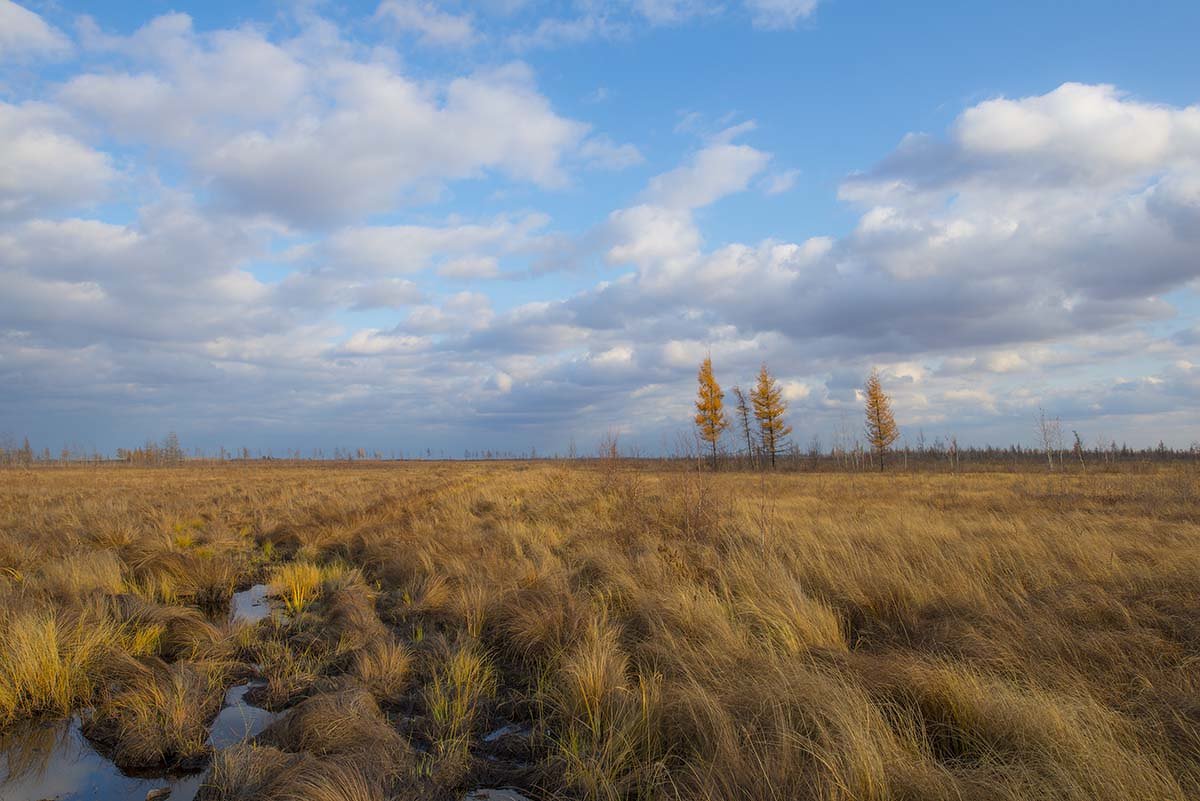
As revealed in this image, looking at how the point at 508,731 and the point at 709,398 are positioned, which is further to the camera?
the point at 709,398

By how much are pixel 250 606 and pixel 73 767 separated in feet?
13.5

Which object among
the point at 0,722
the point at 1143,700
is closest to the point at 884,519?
the point at 1143,700

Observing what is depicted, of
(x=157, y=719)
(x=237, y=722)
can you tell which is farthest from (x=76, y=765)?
(x=237, y=722)

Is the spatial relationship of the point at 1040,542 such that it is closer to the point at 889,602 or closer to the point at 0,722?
the point at 889,602

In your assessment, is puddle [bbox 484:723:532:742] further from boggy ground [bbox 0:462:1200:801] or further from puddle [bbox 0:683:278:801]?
puddle [bbox 0:683:278:801]

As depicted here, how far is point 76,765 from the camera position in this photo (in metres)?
3.72

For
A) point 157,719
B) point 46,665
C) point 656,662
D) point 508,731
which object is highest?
point 46,665

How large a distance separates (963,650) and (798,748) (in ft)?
7.18

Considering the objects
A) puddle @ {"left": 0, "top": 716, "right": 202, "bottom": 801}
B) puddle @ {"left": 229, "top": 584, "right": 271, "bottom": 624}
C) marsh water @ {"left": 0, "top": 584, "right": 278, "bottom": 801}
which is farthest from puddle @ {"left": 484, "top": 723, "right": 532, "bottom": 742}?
puddle @ {"left": 229, "top": 584, "right": 271, "bottom": 624}

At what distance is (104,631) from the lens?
5.13m

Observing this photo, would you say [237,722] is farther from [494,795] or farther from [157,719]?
[494,795]

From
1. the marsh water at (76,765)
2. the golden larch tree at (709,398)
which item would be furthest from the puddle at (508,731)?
the golden larch tree at (709,398)

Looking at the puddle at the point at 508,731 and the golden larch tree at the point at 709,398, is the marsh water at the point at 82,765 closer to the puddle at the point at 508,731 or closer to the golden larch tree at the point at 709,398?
the puddle at the point at 508,731

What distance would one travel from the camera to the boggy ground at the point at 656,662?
2.90 metres
